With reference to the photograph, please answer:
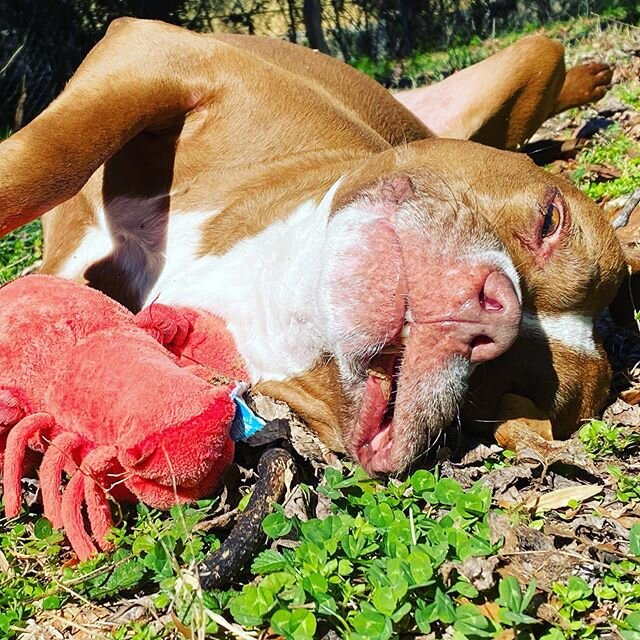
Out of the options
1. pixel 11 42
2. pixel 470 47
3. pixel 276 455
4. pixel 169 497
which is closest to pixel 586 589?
pixel 276 455

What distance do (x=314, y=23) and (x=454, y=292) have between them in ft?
25.2

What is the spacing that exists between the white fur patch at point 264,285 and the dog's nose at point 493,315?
600mm

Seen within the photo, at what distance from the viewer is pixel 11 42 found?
7.83 metres

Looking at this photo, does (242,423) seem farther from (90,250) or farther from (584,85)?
(584,85)

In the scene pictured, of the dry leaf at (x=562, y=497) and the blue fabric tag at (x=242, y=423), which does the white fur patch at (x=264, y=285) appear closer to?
the blue fabric tag at (x=242, y=423)

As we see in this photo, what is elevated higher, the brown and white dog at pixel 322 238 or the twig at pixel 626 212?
the brown and white dog at pixel 322 238

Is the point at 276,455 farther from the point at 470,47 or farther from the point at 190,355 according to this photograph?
the point at 470,47

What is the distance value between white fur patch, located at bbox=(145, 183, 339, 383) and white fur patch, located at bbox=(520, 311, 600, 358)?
26.5 inches

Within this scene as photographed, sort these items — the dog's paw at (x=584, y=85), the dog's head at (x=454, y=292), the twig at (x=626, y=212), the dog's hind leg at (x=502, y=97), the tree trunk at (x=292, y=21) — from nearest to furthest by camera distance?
the dog's head at (x=454, y=292) → the twig at (x=626, y=212) → the dog's hind leg at (x=502, y=97) → the dog's paw at (x=584, y=85) → the tree trunk at (x=292, y=21)

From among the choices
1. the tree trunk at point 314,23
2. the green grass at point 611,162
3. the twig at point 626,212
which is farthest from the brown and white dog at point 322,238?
the tree trunk at point 314,23

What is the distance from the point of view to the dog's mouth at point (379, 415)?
2.56 metres

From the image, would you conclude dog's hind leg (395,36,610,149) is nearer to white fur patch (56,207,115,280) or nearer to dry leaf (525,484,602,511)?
white fur patch (56,207,115,280)

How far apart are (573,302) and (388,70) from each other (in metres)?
7.67

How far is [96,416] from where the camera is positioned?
7.68ft
